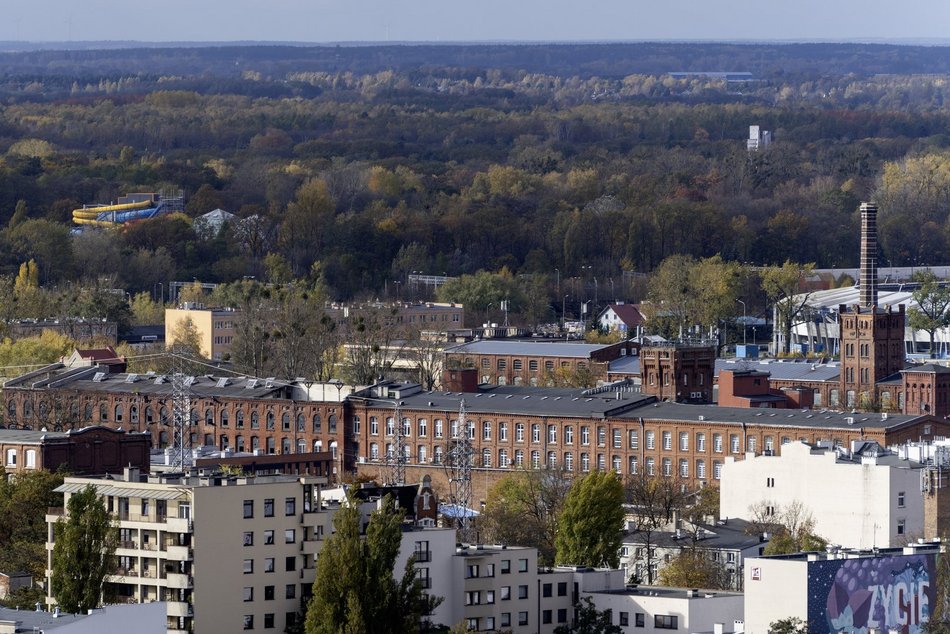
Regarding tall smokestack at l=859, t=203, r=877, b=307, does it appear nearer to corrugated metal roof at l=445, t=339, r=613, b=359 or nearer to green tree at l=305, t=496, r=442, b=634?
corrugated metal roof at l=445, t=339, r=613, b=359

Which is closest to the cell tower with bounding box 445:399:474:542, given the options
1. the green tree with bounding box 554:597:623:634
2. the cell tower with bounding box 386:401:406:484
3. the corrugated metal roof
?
the cell tower with bounding box 386:401:406:484

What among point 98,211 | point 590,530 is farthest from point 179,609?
point 98,211

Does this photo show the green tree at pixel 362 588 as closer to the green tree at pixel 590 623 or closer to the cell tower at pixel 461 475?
the green tree at pixel 590 623

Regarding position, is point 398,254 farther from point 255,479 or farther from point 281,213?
point 255,479

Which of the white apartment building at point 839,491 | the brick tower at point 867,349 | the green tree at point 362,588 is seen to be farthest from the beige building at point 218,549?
the brick tower at point 867,349

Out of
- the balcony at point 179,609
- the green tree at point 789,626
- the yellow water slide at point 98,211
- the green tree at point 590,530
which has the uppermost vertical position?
the yellow water slide at point 98,211

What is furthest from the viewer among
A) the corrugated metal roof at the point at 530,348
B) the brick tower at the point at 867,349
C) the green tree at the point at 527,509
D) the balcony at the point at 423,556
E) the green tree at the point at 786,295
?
the green tree at the point at 786,295
